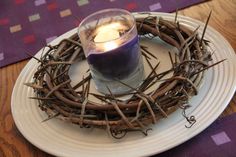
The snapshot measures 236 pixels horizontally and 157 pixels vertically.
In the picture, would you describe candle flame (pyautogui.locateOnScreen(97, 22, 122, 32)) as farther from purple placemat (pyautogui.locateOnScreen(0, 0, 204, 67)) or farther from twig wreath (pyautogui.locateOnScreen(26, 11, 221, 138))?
purple placemat (pyautogui.locateOnScreen(0, 0, 204, 67))

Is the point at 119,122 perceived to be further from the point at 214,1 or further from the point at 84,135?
the point at 214,1

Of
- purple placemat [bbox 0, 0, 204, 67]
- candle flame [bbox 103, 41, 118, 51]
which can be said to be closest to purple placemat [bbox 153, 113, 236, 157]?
candle flame [bbox 103, 41, 118, 51]

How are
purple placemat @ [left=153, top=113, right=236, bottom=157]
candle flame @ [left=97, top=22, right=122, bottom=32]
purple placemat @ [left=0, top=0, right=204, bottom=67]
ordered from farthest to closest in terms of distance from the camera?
purple placemat @ [left=0, top=0, right=204, bottom=67]
candle flame @ [left=97, top=22, right=122, bottom=32]
purple placemat @ [left=153, top=113, right=236, bottom=157]

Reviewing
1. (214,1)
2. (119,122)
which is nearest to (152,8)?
(214,1)

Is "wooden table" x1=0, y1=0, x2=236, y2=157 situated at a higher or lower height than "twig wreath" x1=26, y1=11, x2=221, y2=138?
lower

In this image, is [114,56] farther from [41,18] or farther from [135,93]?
[41,18]

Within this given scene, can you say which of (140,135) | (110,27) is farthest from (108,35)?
(140,135)
